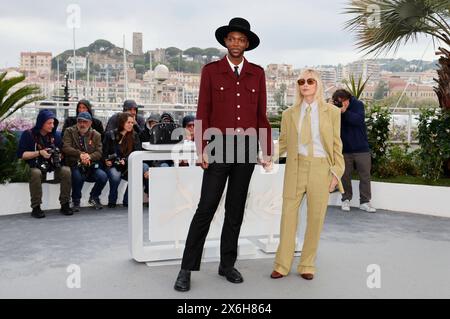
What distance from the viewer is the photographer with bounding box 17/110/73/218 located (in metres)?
6.28

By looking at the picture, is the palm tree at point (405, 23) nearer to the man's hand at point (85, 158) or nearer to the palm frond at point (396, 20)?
the palm frond at point (396, 20)

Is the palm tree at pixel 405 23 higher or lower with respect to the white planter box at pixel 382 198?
higher

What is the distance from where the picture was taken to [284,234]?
4.06 metres

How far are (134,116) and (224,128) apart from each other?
159 inches

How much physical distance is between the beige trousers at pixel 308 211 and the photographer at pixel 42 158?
3.25 meters

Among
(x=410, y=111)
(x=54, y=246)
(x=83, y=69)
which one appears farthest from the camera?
(x=83, y=69)

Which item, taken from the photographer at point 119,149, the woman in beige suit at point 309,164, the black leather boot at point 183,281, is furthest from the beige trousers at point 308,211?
the photographer at point 119,149

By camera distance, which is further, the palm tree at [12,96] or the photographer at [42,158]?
the palm tree at [12,96]

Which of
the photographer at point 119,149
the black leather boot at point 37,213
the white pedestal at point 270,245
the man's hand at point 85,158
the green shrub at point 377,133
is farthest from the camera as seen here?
the green shrub at point 377,133

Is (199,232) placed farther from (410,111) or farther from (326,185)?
(410,111)

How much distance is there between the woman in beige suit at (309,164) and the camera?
396cm

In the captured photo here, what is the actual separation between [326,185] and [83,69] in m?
35.4
